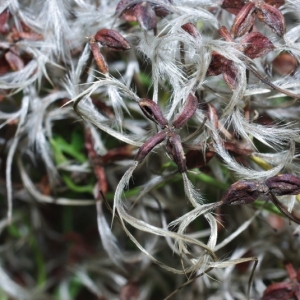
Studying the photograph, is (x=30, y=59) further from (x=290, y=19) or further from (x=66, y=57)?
(x=290, y=19)

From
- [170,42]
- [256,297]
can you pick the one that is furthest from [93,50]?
[256,297]

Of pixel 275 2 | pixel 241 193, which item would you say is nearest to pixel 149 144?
pixel 241 193

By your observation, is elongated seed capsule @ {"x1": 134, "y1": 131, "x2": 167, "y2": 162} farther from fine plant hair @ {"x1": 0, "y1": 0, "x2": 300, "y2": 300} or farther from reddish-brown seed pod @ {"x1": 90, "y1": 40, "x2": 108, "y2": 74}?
reddish-brown seed pod @ {"x1": 90, "y1": 40, "x2": 108, "y2": 74}

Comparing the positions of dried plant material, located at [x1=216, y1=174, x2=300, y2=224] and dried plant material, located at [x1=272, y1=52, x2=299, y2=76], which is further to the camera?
dried plant material, located at [x1=272, y1=52, x2=299, y2=76]

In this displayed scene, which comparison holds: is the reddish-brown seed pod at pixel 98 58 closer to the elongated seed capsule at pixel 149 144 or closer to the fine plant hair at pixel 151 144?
the fine plant hair at pixel 151 144

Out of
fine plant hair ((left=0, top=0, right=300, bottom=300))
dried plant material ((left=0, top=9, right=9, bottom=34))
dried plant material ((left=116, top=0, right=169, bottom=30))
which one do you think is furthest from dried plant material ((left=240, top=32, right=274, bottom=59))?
dried plant material ((left=0, top=9, right=9, bottom=34))

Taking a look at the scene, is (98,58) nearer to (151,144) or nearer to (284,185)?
(151,144)

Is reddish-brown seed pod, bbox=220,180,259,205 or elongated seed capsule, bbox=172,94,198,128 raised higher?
elongated seed capsule, bbox=172,94,198,128
